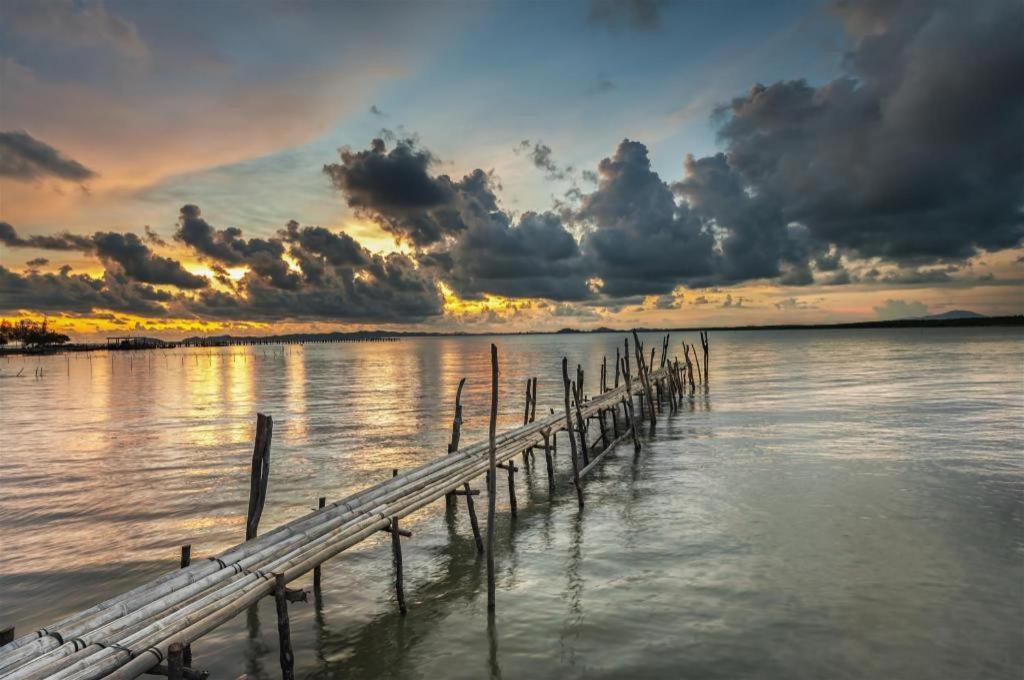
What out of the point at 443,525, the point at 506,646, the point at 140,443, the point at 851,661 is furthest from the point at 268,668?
the point at 140,443

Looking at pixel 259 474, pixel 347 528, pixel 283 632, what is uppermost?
pixel 259 474

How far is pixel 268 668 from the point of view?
7.32 metres

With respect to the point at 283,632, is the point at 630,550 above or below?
below

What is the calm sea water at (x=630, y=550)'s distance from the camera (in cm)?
750

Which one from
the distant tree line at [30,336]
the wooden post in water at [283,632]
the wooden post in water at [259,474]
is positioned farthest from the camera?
the distant tree line at [30,336]

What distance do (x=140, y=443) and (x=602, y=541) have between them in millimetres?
20129

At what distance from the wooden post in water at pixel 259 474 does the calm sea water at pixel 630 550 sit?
51.2 inches

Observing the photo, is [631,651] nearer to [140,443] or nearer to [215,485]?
[215,485]

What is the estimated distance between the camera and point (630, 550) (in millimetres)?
10852

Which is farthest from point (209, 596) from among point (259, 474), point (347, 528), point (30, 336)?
point (30, 336)

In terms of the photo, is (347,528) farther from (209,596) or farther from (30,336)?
(30,336)

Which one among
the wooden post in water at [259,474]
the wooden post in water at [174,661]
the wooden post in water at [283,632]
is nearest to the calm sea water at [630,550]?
the wooden post in water at [283,632]

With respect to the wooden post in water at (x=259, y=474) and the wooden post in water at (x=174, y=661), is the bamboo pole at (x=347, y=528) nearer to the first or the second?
the wooden post in water at (x=259, y=474)

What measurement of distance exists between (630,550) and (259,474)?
6310 mm
